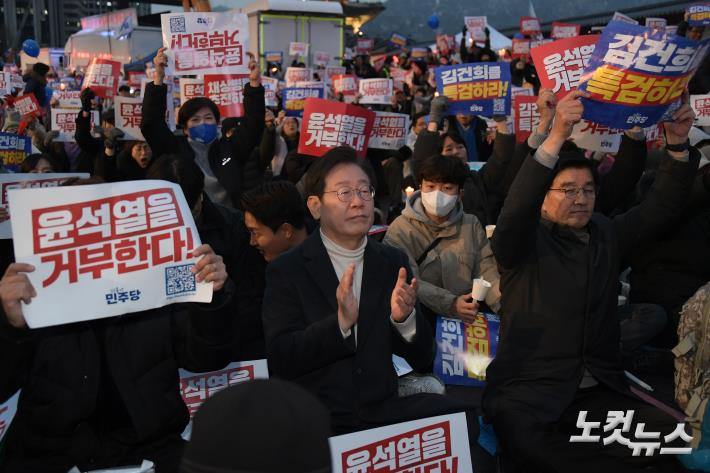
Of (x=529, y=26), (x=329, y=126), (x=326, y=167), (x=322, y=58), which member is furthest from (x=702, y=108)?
(x=322, y=58)

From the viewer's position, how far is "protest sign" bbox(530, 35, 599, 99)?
204 inches

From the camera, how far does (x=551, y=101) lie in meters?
3.68

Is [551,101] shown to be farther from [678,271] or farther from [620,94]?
[678,271]

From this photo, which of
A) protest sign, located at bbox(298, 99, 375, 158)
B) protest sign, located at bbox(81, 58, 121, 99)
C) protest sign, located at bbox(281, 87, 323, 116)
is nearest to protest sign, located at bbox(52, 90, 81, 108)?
protest sign, located at bbox(81, 58, 121, 99)

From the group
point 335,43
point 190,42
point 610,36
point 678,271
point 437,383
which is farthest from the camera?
point 335,43

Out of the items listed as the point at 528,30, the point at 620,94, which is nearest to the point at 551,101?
the point at 620,94

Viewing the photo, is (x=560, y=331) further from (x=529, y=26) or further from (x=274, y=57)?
(x=274, y=57)

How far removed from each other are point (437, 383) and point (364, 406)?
0.55 metres

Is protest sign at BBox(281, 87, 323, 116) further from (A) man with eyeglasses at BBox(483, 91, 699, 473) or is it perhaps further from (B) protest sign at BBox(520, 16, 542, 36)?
(B) protest sign at BBox(520, 16, 542, 36)

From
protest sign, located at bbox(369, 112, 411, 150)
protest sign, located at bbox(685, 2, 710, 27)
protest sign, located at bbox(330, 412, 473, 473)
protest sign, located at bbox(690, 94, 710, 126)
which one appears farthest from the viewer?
protest sign, located at bbox(685, 2, 710, 27)

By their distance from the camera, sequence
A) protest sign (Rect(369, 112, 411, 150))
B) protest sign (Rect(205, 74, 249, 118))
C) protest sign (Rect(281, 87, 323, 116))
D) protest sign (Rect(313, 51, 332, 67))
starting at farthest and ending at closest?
1. protest sign (Rect(313, 51, 332, 67))
2. protest sign (Rect(281, 87, 323, 116))
3. protest sign (Rect(369, 112, 411, 150))
4. protest sign (Rect(205, 74, 249, 118))

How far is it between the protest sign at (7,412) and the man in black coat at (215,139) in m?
3.67

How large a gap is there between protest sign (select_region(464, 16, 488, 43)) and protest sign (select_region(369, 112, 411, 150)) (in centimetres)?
1341

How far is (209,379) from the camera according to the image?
3430mm
